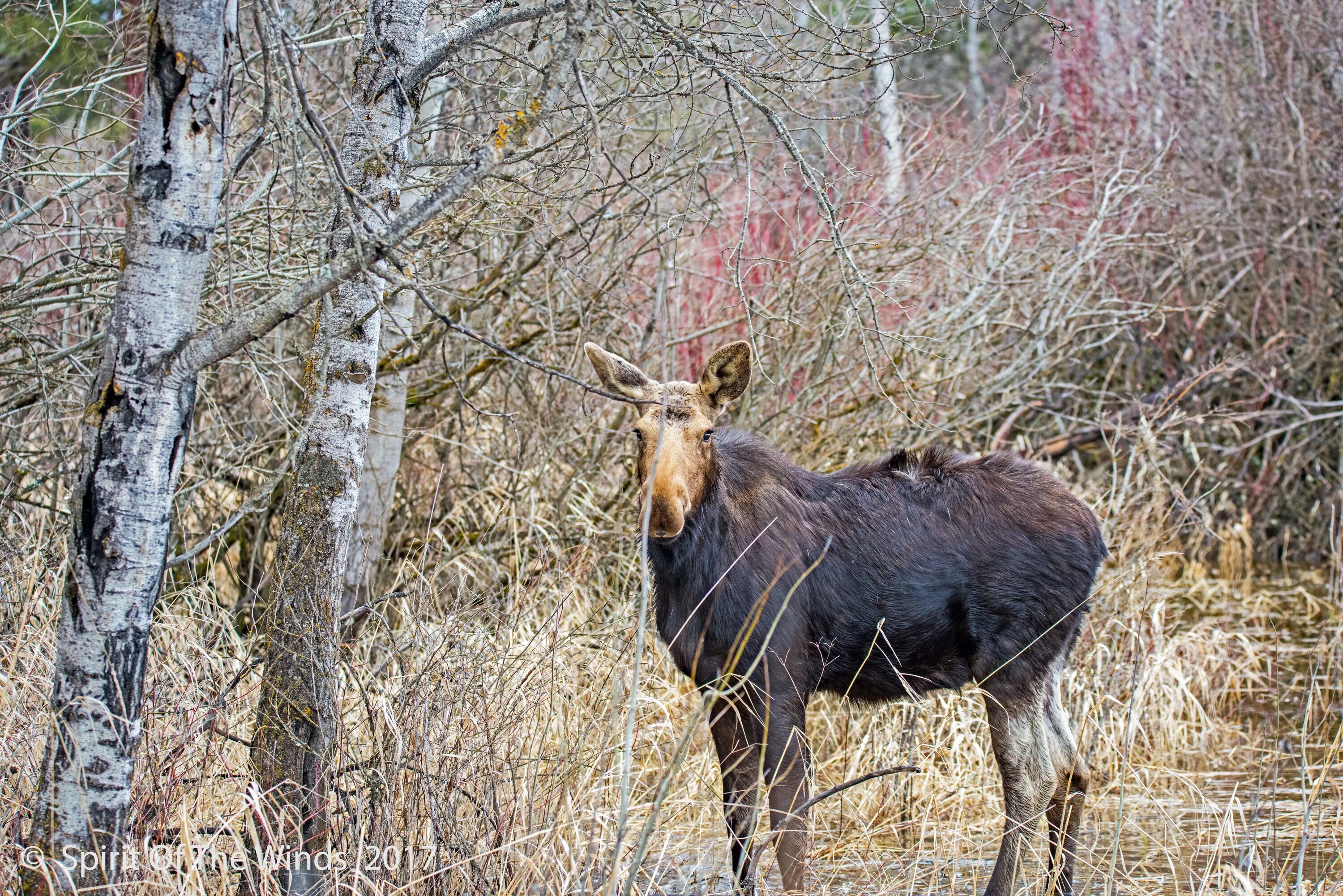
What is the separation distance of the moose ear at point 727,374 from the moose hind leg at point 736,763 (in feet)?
3.72

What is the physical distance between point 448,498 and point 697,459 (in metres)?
3.37

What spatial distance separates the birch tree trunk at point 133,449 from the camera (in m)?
3.08

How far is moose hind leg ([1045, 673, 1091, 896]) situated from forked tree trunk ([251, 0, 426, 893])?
2.72 m

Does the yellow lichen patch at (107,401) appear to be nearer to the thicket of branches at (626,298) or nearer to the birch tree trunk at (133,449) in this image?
the birch tree trunk at (133,449)

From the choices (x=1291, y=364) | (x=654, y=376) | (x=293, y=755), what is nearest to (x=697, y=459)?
(x=293, y=755)

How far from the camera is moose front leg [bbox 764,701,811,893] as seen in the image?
4.17 m

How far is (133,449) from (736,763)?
229cm

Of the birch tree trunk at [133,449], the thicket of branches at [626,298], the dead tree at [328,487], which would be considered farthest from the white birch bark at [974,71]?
the birch tree trunk at [133,449]

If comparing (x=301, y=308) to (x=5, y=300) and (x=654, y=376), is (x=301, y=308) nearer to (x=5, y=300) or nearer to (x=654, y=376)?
(x=5, y=300)

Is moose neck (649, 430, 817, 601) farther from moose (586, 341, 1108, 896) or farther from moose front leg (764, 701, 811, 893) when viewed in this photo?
moose front leg (764, 701, 811, 893)

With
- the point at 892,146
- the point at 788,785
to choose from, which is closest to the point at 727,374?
the point at 788,785

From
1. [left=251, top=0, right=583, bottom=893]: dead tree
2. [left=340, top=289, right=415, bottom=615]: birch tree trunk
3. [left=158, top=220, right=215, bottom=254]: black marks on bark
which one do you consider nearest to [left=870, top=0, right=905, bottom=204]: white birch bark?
[left=340, top=289, right=415, bottom=615]: birch tree trunk

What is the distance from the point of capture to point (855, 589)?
15.0 ft

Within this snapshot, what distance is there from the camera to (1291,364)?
11.0 m
